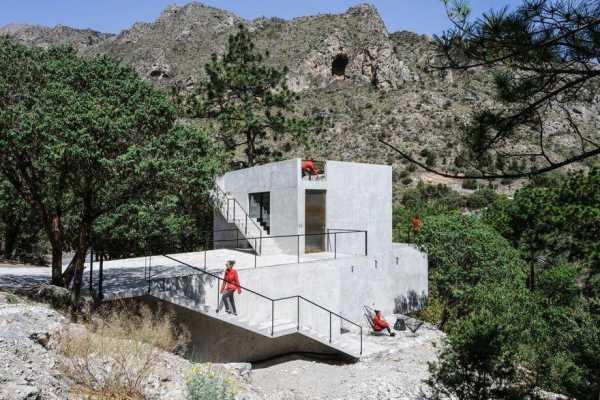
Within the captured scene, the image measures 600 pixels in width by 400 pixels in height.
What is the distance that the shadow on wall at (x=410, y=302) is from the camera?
1997cm

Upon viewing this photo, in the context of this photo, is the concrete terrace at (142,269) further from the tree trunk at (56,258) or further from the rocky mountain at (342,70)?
the rocky mountain at (342,70)

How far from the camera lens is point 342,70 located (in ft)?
265

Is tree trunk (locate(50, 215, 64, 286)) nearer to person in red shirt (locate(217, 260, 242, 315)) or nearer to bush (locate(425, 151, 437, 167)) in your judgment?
person in red shirt (locate(217, 260, 242, 315))

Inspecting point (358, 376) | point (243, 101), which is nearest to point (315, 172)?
point (358, 376)

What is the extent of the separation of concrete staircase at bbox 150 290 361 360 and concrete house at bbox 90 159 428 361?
0.03 m

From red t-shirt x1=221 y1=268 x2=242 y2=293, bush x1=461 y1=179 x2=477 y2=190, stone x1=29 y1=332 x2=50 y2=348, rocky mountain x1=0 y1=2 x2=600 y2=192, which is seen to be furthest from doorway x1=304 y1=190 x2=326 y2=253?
bush x1=461 y1=179 x2=477 y2=190

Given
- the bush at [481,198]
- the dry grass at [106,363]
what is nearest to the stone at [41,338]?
the dry grass at [106,363]

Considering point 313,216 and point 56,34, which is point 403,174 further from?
point 56,34

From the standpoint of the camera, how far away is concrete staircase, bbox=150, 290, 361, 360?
39.2 ft

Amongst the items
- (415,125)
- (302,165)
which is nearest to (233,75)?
(302,165)

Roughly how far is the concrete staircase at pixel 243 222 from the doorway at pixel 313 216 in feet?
4.28

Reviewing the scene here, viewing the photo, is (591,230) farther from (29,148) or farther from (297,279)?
(29,148)

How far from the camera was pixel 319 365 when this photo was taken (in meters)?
14.4

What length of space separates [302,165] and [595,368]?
491 inches
